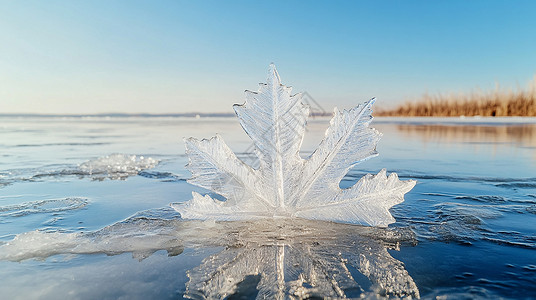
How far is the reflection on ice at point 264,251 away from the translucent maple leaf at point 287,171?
10cm

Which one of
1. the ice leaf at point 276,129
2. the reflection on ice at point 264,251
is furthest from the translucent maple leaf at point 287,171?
the reflection on ice at point 264,251

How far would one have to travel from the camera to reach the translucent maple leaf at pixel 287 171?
1901 mm

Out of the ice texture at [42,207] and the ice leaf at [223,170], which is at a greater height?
the ice leaf at [223,170]

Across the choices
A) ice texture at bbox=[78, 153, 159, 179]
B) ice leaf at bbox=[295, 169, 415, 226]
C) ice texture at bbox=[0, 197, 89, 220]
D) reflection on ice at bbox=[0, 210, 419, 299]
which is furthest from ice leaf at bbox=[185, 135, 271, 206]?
ice texture at bbox=[78, 153, 159, 179]

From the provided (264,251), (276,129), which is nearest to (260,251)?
(264,251)

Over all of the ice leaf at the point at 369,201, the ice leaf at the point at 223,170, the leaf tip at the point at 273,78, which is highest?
the leaf tip at the point at 273,78

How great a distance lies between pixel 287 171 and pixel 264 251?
0.48m

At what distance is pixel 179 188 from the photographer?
3373 mm

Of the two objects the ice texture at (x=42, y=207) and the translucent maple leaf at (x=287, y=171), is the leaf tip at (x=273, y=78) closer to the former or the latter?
the translucent maple leaf at (x=287, y=171)

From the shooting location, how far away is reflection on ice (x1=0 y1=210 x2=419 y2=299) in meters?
1.29

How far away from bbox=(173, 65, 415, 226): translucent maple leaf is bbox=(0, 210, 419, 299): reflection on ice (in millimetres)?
104

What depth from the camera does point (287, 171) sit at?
6.44ft

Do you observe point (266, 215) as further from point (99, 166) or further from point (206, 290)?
point (99, 166)

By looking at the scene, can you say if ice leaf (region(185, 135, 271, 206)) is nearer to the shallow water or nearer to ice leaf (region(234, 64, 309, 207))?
ice leaf (region(234, 64, 309, 207))
